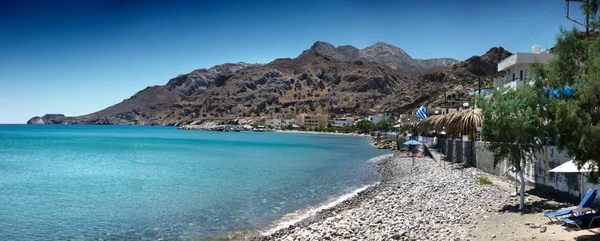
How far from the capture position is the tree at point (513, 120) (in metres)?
12.3

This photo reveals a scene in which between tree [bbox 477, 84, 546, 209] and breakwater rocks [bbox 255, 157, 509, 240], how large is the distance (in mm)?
2178

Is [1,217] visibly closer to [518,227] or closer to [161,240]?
[161,240]

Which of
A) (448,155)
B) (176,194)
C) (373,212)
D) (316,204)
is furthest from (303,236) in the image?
(448,155)

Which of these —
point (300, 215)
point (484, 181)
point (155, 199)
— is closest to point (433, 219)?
point (300, 215)

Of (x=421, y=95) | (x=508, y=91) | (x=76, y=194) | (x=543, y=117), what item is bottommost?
(x=76, y=194)

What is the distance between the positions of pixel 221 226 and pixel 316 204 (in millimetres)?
5900

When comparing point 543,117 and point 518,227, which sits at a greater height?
point 543,117

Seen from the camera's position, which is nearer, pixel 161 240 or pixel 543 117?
pixel 543 117

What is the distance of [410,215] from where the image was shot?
→ 15.1 m

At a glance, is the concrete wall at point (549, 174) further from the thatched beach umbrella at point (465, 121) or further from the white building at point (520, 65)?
the white building at point (520, 65)

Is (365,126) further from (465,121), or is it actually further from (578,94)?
(578,94)

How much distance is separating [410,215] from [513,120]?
190 inches

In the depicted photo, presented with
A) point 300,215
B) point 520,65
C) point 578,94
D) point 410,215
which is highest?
point 520,65

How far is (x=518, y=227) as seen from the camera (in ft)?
38.3
